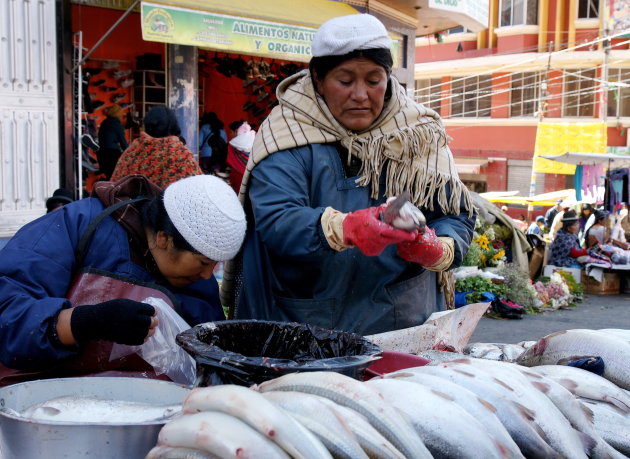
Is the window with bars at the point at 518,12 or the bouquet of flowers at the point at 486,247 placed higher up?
the window with bars at the point at 518,12

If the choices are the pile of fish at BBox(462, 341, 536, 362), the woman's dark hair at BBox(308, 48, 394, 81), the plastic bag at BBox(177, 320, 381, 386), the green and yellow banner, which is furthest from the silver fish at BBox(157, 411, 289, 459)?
the green and yellow banner

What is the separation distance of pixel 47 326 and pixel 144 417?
0.51 m

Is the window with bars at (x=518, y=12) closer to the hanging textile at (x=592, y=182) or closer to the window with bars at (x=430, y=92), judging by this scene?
the window with bars at (x=430, y=92)

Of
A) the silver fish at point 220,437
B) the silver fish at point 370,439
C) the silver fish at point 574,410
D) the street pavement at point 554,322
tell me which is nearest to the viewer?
the silver fish at point 220,437

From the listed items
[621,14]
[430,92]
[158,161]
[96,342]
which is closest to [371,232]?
[96,342]

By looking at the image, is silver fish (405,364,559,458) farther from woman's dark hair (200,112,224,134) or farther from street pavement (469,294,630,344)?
woman's dark hair (200,112,224,134)

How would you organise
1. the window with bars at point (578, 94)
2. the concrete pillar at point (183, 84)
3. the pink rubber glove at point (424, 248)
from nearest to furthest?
the pink rubber glove at point (424, 248), the concrete pillar at point (183, 84), the window with bars at point (578, 94)

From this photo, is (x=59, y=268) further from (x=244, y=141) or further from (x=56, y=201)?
(x=244, y=141)

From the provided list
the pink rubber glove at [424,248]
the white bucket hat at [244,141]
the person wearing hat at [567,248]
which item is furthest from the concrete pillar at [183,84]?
the person wearing hat at [567,248]

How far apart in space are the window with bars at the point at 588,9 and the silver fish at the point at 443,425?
83.2ft

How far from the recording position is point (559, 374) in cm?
192

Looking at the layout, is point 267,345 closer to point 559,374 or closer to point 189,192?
point 189,192

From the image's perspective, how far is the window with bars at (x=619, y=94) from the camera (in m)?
23.8

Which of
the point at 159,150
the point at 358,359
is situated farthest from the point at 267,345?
the point at 159,150
